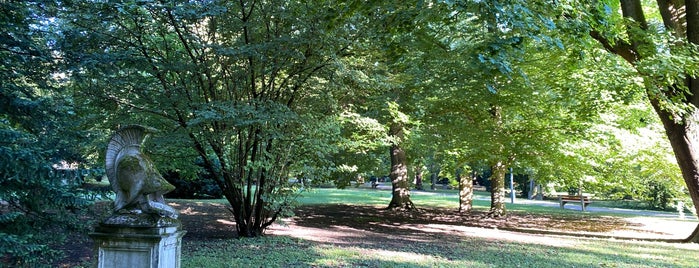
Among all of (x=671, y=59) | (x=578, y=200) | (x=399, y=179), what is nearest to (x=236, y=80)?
(x=671, y=59)

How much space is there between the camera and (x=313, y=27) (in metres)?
7.71

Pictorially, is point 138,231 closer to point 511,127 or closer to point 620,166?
point 511,127

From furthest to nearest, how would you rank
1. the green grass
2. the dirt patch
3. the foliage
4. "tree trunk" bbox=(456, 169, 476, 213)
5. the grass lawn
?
"tree trunk" bbox=(456, 169, 476, 213), the dirt patch, the grass lawn, the green grass, the foliage

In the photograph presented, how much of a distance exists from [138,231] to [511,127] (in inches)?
441

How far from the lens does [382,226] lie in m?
13.2

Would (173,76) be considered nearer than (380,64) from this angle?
Yes

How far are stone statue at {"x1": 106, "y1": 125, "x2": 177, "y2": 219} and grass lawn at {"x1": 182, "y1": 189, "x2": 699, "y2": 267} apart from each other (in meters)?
2.82

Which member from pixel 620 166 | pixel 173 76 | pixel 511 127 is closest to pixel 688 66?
pixel 511 127

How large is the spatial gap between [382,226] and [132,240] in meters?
9.88

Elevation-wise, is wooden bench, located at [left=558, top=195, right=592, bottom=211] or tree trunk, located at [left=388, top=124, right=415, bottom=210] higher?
tree trunk, located at [left=388, top=124, right=415, bottom=210]

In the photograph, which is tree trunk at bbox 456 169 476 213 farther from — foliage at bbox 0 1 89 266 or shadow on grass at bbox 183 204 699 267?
foliage at bbox 0 1 89 266

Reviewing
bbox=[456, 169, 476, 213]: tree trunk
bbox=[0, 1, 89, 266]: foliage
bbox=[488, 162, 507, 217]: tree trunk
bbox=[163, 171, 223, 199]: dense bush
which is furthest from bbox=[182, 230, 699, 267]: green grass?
bbox=[163, 171, 223, 199]: dense bush

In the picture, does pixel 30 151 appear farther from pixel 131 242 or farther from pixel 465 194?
pixel 465 194

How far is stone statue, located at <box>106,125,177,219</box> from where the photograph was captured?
159 inches
